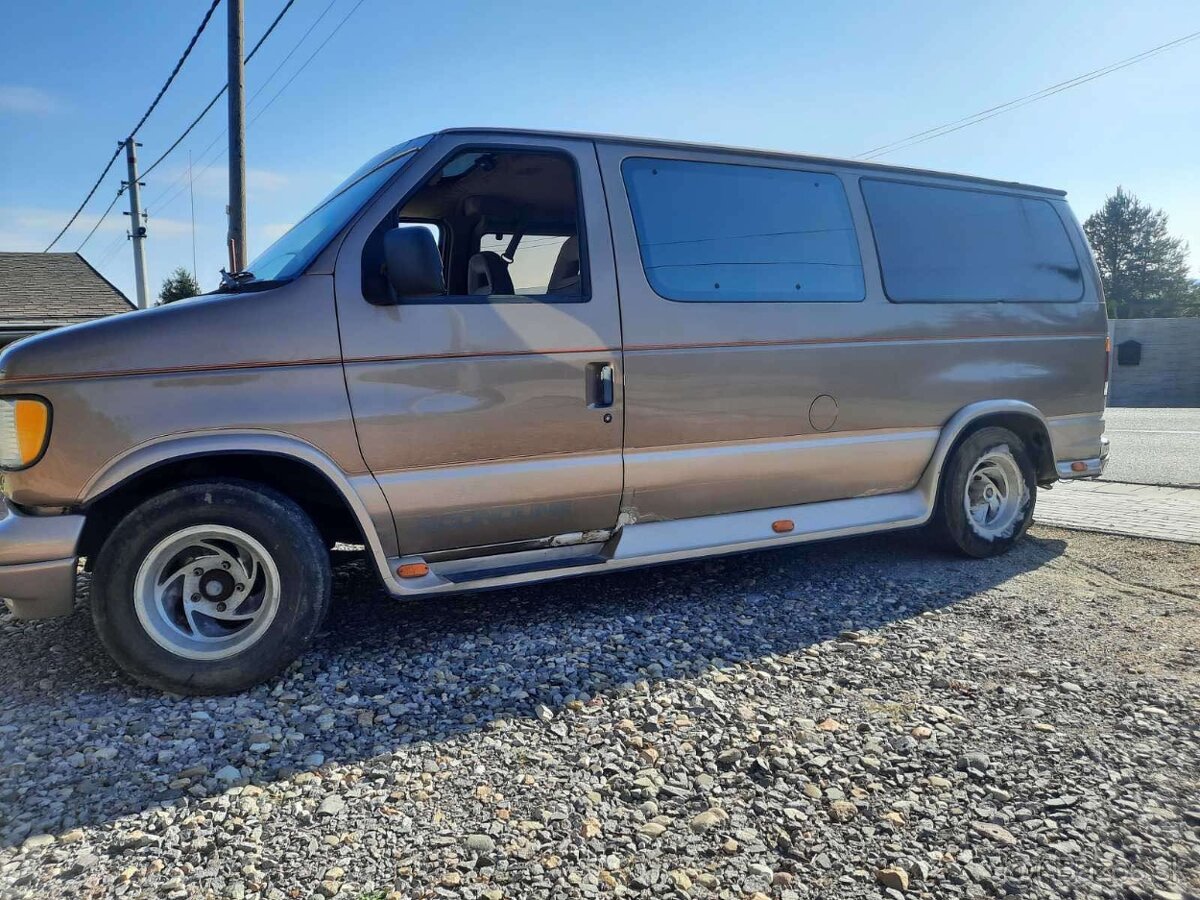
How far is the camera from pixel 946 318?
15.2ft

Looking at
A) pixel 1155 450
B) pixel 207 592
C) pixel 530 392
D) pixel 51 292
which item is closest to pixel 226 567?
pixel 207 592

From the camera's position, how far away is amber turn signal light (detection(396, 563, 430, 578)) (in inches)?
→ 132

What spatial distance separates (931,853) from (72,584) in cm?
306

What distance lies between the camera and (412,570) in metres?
3.36

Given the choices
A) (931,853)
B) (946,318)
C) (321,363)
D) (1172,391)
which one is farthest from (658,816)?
(1172,391)

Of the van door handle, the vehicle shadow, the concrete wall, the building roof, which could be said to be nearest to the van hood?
the van door handle

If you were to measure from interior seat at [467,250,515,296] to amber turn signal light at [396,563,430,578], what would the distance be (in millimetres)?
1264

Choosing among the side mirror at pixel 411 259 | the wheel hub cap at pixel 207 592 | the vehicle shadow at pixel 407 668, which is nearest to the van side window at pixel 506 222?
the side mirror at pixel 411 259

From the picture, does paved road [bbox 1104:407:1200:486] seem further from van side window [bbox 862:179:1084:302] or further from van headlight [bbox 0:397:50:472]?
van headlight [bbox 0:397:50:472]

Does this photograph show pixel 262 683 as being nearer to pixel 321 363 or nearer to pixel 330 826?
pixel 330 826

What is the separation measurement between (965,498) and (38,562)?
15.5 feet

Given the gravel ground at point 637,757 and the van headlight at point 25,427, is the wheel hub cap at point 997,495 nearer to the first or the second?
the gravel ground at point 637,757

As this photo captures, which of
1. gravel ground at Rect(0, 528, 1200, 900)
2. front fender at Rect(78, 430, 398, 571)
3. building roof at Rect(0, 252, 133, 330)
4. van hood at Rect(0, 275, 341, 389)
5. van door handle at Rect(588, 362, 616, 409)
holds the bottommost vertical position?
gravel ground at Rect(0, 528, 1200, 900)

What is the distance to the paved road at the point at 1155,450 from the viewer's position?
27.6 ft
